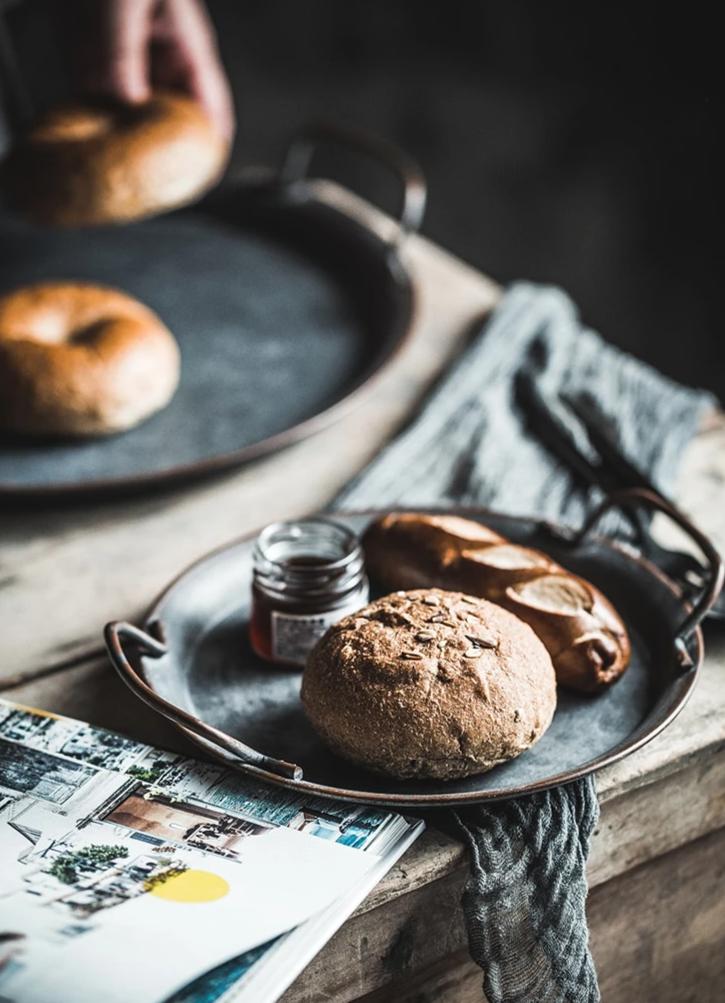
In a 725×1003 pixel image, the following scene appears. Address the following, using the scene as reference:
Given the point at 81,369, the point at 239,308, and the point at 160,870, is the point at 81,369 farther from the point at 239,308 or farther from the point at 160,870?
the point at 160,870

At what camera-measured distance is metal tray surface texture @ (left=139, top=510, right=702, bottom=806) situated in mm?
843

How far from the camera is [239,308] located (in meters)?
1.68

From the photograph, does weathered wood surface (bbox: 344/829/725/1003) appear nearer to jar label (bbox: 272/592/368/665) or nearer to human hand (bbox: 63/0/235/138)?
jar label (bbox: 272/592/368/665)

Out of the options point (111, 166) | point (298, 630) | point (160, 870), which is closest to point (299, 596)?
point (298, 630)

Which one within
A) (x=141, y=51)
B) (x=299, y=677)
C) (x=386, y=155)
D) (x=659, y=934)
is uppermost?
(x=141, y=51)

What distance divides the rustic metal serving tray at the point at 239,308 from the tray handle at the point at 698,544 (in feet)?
1.34

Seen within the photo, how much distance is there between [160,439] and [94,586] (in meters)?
0.27

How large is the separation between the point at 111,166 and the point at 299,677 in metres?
0.72

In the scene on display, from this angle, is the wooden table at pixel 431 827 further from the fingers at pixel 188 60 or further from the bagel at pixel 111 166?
the fingers at pixel 188 60

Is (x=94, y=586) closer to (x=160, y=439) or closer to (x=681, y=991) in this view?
(x=160, y=439)

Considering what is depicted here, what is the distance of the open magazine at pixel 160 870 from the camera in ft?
2.26

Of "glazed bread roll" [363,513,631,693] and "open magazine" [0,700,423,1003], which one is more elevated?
"glazed bread roll" [363,513,631,693]

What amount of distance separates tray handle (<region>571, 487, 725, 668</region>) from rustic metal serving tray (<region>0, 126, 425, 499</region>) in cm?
41

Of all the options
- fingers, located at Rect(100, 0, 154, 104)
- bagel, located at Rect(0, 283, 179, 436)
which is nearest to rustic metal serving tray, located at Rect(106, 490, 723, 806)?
bagel, located at Rect(0, 283, 179, 436)
